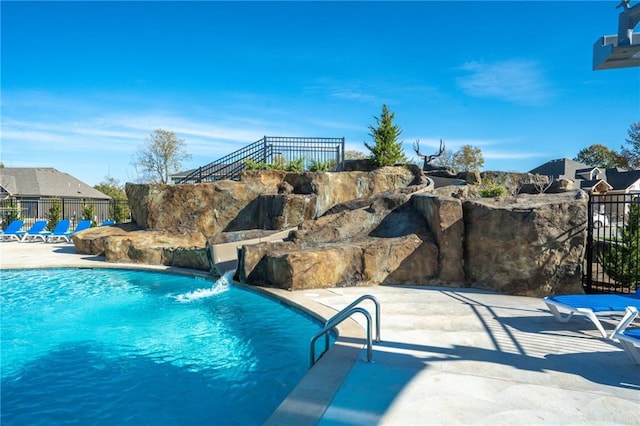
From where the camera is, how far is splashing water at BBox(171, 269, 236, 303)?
9.38 m

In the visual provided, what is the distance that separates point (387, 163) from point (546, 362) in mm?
16225

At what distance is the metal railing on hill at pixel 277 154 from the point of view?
68.2ft

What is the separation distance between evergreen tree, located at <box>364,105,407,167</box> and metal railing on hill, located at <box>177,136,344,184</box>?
1.92m

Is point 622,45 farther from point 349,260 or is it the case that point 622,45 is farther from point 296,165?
point 296,165

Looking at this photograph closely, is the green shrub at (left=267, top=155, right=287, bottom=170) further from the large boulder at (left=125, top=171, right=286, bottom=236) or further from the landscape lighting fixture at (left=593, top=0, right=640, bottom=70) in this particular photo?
the landscape lighting fixture at (left=593, top=0, right=640, bottom=70)

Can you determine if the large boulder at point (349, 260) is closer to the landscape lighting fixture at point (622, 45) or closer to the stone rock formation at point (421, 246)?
the stone rock formation at point (421, 246)

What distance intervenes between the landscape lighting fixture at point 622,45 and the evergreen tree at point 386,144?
16.3 m

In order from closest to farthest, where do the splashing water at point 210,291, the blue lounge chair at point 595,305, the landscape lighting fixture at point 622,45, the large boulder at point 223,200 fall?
1. the landscape lighting fixture at point 622,45
2. the blue lounge chair at point 595,305
3. the splashing water at point 210,291
4. the large boulder at point 223,200

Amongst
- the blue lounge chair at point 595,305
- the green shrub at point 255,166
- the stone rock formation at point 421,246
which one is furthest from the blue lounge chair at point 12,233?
the blue lounge chair at point 595,305

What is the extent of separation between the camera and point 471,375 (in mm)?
4230

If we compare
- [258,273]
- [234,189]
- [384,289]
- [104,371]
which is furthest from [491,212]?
[234,189]

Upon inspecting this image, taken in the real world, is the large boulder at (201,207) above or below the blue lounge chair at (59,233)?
above

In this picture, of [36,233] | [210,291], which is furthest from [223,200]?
[36,233]

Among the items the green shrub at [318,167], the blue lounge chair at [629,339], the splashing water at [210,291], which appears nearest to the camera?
the blue lounge chair at [629,339]
